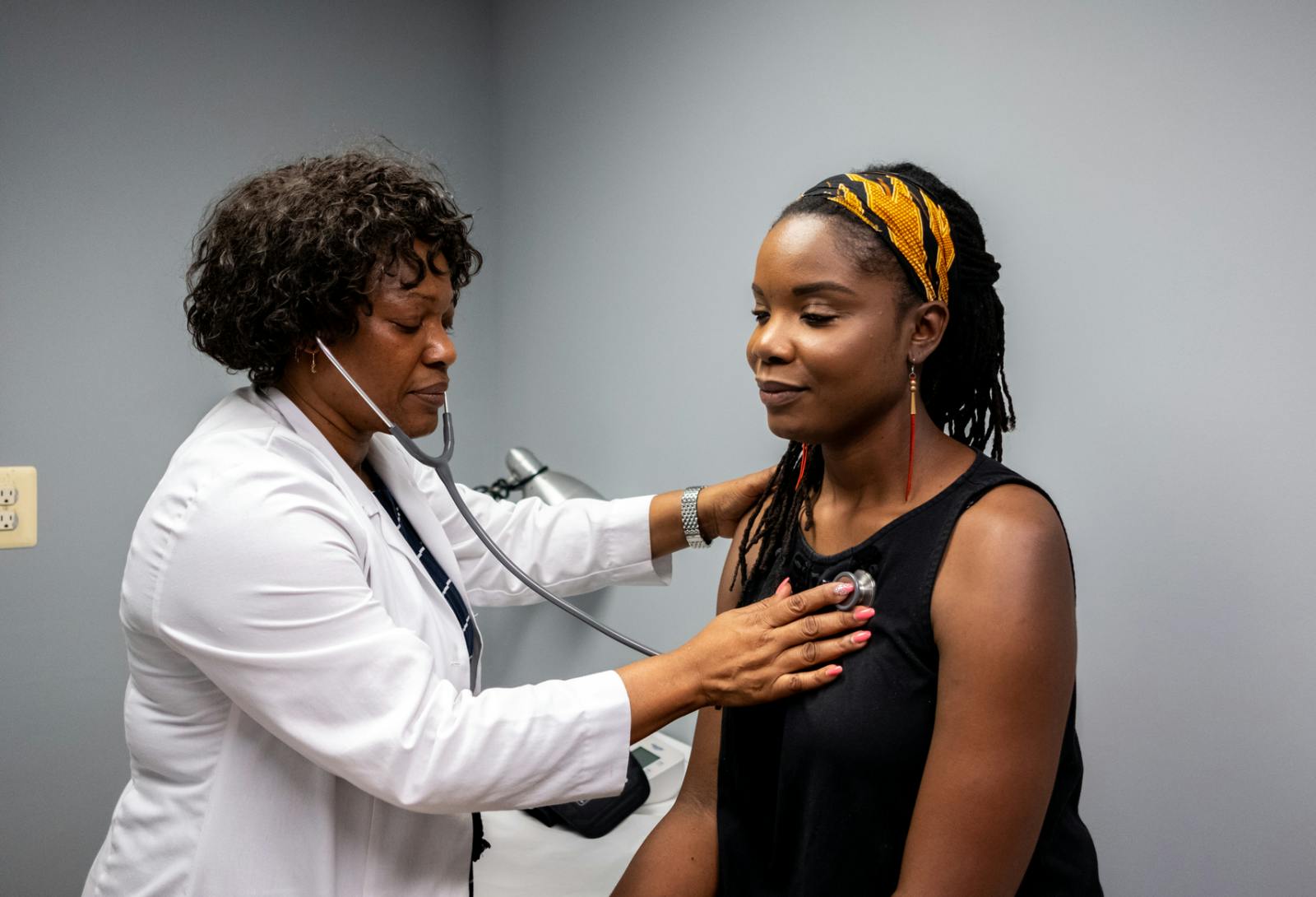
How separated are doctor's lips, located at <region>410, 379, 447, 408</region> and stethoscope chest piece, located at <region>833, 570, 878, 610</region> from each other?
0.54 m

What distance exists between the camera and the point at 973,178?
1288mm

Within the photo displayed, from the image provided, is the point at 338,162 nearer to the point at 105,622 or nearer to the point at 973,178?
the point at 973,178

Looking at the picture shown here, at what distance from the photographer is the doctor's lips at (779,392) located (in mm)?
923

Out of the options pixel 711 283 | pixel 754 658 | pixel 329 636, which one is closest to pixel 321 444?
pixel 329 636

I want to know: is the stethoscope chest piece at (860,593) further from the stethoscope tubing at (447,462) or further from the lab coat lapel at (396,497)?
the lab coat lapel at (396,497)

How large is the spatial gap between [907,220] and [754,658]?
1.50 feet

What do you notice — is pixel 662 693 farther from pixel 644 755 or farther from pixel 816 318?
pixel 644 755

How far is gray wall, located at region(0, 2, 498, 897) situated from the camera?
1.73m

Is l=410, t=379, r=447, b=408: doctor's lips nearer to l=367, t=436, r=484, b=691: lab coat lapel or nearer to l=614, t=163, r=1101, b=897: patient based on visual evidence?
l=367, t=436, r=484, b=691: lab coat lapel

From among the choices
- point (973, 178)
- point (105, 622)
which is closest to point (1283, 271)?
point (973, 178)

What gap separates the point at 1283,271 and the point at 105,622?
2.04 meters

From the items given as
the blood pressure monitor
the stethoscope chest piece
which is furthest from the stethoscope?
the blood pressure monitor

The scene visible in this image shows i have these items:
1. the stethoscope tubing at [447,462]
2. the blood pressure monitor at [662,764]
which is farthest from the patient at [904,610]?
the blood pressure monitor at [662,764]

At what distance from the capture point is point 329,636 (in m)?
0.91
